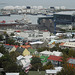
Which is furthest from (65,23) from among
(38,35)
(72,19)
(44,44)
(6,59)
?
(6,59)

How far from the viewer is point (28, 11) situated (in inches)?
1143

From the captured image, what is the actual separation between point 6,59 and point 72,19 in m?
7.57

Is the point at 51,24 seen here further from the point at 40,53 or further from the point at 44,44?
the point at 40,53

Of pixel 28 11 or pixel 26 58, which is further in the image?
pixel 28 11

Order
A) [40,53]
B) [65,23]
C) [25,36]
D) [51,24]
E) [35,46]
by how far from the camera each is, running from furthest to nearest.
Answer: [65,23], [51,24], [25,36], [35,46], [40,53]

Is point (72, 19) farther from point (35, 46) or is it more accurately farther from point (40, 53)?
point (40, 53)

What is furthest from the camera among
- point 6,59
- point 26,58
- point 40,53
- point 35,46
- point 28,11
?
point 28,11

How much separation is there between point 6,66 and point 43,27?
6580 millimetres

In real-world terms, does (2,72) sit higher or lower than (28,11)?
lower

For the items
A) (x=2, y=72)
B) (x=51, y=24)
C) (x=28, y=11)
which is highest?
(x=28, y=11)

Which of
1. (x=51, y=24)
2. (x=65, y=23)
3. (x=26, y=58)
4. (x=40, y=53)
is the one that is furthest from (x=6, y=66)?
(x=65, y=23)

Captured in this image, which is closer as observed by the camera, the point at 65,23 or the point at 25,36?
the point at 25,36

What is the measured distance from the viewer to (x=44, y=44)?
5.47 metres

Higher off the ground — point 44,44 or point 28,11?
point 28,11
